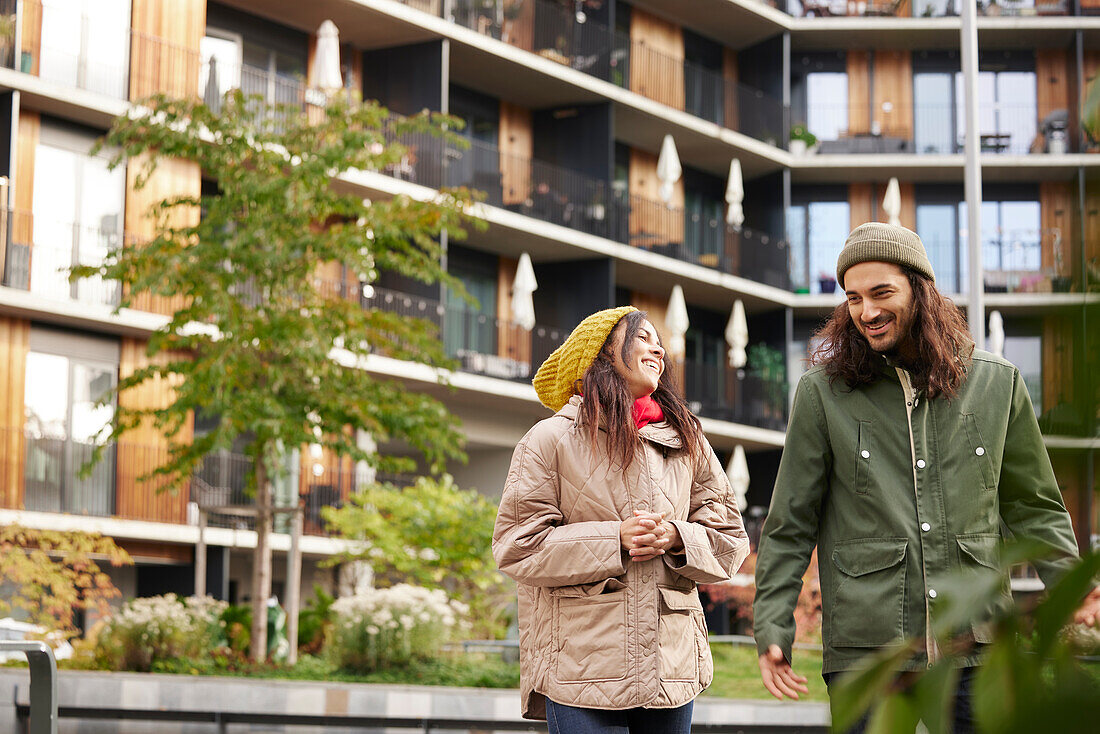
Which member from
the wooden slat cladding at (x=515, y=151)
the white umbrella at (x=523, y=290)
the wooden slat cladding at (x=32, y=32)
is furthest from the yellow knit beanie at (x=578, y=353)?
the wooden slat cladding at (x=515, y=151)

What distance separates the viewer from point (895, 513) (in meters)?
3.47

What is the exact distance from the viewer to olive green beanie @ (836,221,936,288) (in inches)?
140

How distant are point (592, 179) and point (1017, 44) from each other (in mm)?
12422

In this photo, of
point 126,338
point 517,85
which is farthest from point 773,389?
point 126,338

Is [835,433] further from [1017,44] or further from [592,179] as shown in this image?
[1017,44]

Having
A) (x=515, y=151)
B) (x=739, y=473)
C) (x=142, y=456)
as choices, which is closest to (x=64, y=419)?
(x=142, y=456)

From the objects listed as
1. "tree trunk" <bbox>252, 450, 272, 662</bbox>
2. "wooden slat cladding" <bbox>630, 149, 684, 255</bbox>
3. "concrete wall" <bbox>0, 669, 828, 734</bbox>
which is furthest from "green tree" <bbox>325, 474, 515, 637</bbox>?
"wooden slat cladding" <bbox>630, 149, 684, 255</bbox>

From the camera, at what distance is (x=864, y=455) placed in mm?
3586

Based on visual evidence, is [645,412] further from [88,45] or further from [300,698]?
[88,45]

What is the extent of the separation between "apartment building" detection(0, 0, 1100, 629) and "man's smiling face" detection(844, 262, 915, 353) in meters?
13.5

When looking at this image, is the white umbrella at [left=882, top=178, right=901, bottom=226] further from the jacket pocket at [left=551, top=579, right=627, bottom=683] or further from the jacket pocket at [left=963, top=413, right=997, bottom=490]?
the jacket pocket at [left=963, top=413, right=997, bottom=490]

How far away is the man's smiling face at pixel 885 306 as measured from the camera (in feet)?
11.7

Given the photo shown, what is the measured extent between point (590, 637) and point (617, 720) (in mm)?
245

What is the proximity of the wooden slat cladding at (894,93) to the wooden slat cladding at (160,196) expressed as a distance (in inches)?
759
